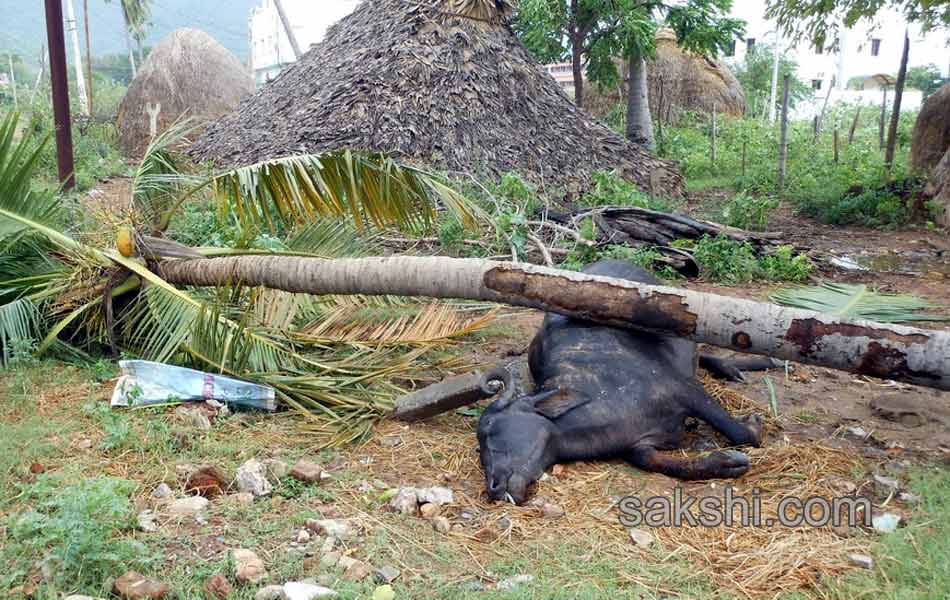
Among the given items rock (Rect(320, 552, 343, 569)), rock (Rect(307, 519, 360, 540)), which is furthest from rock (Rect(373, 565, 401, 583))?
rock (Rect(307, 519, 360, 540))

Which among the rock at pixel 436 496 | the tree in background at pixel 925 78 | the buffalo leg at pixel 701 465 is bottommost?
the tree in background at pixel 925 78

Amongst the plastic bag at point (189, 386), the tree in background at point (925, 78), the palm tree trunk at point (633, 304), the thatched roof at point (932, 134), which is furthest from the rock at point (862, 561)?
the tree in background at point (925, 78)

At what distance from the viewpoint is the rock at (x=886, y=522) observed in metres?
2.88

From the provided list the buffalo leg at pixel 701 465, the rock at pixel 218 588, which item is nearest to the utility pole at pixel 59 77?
the rock at pixel 218 588

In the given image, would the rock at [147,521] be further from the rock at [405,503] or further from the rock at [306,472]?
the rock at [405,503]

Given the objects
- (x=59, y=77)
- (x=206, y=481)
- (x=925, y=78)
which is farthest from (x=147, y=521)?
(x=925, y=78)

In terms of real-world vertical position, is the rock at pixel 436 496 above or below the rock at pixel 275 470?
below

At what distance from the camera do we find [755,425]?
3740 millimetres

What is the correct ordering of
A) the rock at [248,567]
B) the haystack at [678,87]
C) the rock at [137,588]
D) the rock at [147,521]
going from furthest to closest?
the haystack at [678,87], the rock at [147,521], the rock at [248,567], the rock at [137,588]

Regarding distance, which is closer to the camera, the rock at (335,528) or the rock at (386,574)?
the rock at (386,574)

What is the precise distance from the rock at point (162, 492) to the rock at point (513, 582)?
134 cm

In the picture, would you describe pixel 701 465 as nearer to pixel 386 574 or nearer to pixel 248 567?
pixel 386 574

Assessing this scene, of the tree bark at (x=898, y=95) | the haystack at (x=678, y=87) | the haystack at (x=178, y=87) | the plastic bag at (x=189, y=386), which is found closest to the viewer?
the plastic bag at (x=189, y=386)

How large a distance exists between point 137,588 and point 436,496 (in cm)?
121
